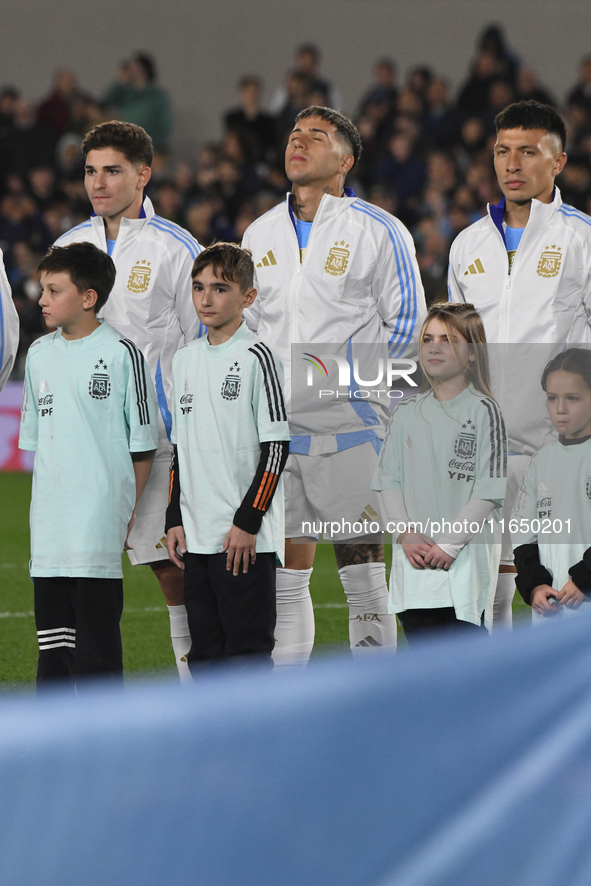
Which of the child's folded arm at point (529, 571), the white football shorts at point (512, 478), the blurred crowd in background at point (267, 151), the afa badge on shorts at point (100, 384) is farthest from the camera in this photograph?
the blurred crowd in background at point (267, 151)

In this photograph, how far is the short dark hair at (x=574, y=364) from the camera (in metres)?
3.28

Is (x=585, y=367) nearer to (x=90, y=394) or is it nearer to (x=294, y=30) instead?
(x=90, y=394)

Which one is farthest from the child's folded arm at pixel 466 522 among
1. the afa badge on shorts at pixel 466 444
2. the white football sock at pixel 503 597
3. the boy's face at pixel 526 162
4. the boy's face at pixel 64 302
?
the boy's face at pixel 64 302

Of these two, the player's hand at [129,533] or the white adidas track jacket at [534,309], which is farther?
the white adidas track jacket at [534,309]

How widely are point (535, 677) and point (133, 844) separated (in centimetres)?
48

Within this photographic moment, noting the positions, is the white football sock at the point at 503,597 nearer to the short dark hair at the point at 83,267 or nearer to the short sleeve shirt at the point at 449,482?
the short sleeve shirt at the point at 449,482

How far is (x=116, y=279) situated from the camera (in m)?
3.95

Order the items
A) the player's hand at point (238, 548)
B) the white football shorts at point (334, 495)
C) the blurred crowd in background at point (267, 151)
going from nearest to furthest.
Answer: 1. the player's hand at point (238, 548)
2. the white football shorts at point (334, 495)
3. the blurred crowd in background at point (267, 151)

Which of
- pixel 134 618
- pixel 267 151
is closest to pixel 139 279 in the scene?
pixel 134 618

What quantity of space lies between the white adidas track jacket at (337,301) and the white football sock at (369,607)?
0.44 metres

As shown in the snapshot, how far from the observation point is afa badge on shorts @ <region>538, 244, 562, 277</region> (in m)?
3.74

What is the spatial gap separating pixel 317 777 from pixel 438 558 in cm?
207

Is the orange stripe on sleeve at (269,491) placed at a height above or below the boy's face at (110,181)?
below

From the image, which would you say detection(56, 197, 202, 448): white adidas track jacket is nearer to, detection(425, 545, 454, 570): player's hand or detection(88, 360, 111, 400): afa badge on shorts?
detection(88, 360, 111, 400): afa badge on shorts
